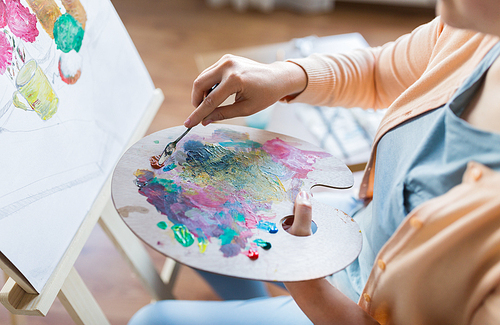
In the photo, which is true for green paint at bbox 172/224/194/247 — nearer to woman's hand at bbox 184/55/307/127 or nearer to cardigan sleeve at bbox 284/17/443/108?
woman's hand at bbox 184/55/307/127

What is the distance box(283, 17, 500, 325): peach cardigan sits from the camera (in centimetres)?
50

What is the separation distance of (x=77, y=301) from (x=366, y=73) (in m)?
0.80

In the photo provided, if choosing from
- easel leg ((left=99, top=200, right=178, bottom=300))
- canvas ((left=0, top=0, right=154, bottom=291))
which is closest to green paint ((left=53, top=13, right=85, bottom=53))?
canvas ((left=0, top=0, right=154, bottom=291))

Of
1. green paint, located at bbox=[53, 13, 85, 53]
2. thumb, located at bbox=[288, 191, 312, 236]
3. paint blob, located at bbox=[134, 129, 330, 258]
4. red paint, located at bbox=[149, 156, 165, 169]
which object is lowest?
thumb, located at bbox=[288, 191, 312, 236]

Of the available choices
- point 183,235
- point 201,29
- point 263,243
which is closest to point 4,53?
point 183,235

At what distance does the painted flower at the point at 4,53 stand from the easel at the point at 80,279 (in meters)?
0.30

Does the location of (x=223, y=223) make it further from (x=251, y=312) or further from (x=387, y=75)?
(x=387, y=75)

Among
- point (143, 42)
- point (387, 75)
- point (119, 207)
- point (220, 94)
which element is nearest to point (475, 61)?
point (387, 75)

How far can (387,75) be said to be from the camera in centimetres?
86

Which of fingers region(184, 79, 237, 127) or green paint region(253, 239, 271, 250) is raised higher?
fingers region(184, 79, 237, 127)

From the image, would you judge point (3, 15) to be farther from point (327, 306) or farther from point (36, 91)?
point (327, 306)

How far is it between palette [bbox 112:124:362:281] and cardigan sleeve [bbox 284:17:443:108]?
0.51ft

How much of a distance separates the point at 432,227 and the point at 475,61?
28 centimetres

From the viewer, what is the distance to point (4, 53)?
613 millimetres
